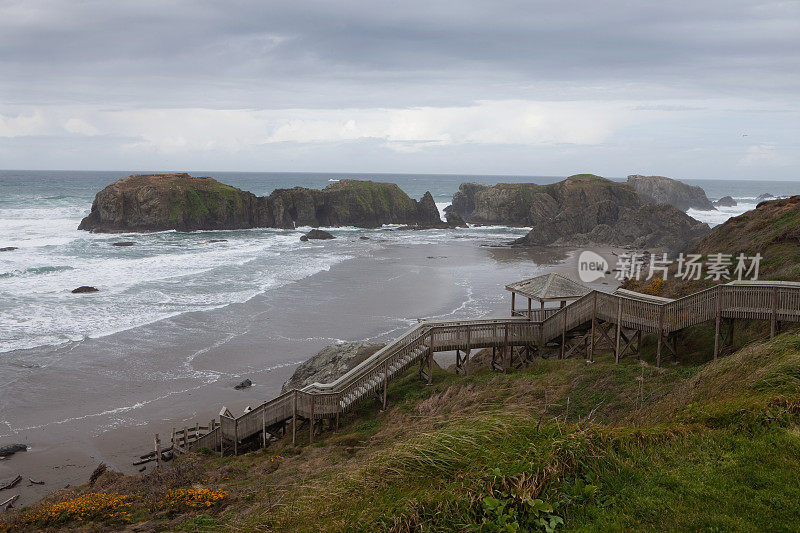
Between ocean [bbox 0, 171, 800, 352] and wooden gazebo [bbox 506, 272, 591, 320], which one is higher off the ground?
wooden gazebo [bbox 506, 272, 591, 320]

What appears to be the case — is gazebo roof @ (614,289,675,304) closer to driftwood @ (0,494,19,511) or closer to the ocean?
driftwood @ (0,494,19,511)

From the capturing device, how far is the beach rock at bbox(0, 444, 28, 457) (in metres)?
18.5

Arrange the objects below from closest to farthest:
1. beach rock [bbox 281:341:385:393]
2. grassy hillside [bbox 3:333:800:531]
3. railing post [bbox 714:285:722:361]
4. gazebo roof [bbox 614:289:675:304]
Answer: grassy hillside [bbox 3:333:800:531] → railing post [bbox 714:285:722:361] → gazebo roof [bbox 614:289:675:304] → beach rock [bbox 281:341:385:393]

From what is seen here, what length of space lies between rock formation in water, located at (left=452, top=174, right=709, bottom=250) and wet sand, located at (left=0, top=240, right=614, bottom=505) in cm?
3350

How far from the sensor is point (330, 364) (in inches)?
909

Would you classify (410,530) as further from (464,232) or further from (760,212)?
(464,232)

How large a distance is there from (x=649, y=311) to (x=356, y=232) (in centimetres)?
7754

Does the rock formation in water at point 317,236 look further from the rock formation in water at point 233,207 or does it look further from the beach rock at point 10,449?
the beach rock at point 10,449

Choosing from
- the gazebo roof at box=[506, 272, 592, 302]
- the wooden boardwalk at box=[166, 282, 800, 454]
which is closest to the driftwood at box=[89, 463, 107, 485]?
the wooden boardwalk at box=[166, 282, 800, 454]

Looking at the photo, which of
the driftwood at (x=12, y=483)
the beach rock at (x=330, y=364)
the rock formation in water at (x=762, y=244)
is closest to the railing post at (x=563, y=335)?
the beach rock at (x=330, y=364)

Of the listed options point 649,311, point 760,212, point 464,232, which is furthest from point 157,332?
point 464,232

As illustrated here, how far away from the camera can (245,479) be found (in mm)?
13945

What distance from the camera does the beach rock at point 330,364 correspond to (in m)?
22.3

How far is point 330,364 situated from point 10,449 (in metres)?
10.5
